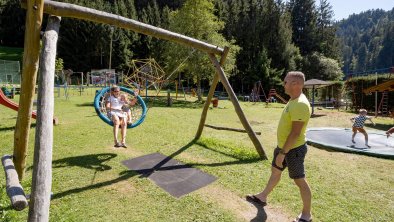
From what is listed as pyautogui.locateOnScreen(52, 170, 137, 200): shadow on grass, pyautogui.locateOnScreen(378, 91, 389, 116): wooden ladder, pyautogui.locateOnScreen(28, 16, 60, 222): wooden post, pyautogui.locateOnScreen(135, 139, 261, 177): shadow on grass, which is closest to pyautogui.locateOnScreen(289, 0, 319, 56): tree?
pyautogui.locateOnScreen(378, 91, 389, 116): wooden ladder

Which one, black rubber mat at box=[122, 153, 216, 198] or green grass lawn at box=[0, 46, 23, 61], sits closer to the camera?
black rubber mat at box=[122, 153, 216, 198]

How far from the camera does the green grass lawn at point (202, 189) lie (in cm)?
400

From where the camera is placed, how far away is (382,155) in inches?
286

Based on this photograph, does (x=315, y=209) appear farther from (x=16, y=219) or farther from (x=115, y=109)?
(x=115, y=109)

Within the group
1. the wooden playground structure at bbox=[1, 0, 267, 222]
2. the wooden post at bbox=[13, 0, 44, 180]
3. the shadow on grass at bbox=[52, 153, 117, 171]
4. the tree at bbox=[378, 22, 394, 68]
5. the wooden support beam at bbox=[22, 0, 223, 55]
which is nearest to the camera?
the wooden playground structure at bbox=[1, 0, 267, 222]

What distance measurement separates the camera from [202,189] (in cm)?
484

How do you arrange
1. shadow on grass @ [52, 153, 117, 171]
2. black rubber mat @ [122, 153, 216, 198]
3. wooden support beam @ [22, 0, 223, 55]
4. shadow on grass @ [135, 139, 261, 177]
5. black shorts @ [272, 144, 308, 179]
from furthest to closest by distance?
1. shadow on grass @ [52, 153, 117, 171]
2. shadow on grass @ [135, 139, 261, 177]
3. black rubber mat @ [122, 153, 216, 198]
4. wooden support beam @ [22, 0, 223, 55]
5. black shorts @ [272, 144, 308, 179]

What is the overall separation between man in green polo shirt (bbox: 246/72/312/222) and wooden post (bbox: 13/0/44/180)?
3639 mm

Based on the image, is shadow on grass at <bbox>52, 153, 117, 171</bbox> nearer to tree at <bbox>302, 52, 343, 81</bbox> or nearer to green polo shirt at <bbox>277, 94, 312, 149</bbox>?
green polo shirt at <bbox>277, 94, 312, 149</bbox>

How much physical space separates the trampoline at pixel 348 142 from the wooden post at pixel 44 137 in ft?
24.3

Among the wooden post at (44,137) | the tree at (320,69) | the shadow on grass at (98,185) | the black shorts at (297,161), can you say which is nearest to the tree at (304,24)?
the tree at (320,69)

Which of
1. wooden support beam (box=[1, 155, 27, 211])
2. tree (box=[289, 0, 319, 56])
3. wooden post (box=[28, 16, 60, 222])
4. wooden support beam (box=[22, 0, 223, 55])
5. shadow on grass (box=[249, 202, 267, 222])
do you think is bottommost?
shadow on grass (box=[249, 202, 267, 222])

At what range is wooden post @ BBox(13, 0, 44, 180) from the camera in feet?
13.1

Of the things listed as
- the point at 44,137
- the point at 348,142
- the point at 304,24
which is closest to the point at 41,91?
the point at 44,137
